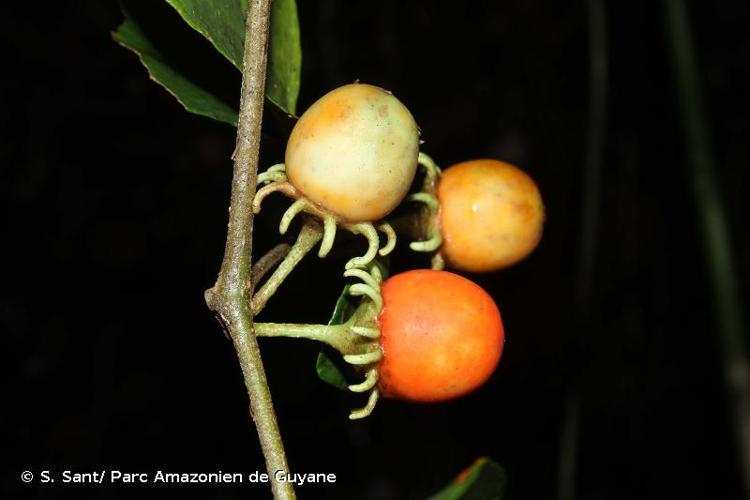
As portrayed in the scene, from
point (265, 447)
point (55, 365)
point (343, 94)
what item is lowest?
Result: point (265, 447)

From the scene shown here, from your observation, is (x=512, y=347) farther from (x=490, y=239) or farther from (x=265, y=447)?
(x=265, y=447)

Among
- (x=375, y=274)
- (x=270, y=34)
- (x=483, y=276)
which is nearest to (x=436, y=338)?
(x=375, y=274)

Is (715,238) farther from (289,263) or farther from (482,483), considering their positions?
(289,263)

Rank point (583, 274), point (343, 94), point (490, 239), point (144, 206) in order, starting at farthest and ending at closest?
point (144, 206)
point (583, 274)
point (490, 239)
point (343, 94)

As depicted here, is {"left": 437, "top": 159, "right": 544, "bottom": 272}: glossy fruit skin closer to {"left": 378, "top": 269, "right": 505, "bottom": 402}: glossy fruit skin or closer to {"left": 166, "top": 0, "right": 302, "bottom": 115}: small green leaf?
{"left": 378, "top": 269, "right": 505, "bottom": 402}: glossy fruit skin

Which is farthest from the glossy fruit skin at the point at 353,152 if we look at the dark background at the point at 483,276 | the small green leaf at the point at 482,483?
the dark background at the point at 483,276

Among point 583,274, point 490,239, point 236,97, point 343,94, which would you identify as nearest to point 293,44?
point 236,97
